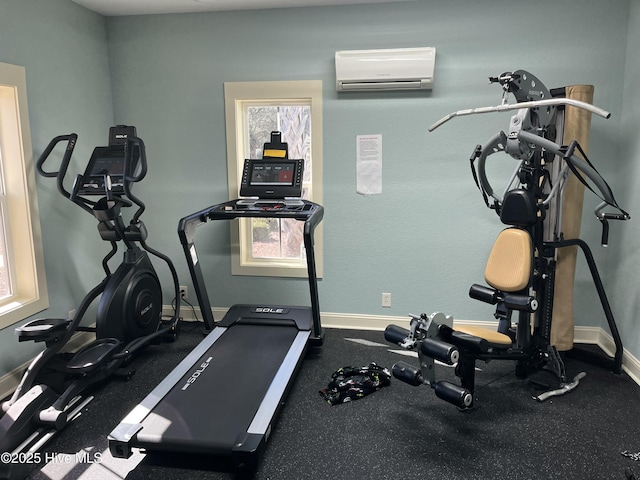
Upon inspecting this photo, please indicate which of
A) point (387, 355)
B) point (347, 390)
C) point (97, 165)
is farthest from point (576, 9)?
point (97, 165)

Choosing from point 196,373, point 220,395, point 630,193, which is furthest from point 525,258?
point 196,373

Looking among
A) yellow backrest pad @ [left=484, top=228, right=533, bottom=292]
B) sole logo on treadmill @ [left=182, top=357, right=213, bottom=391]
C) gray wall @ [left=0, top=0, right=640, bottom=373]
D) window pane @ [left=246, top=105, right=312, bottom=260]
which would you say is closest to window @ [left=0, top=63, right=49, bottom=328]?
gray wall @ [left=0, top=0, right=640, bottom=373]

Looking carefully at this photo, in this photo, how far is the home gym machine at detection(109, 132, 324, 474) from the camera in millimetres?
2223

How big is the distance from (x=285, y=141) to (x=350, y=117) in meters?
0.62

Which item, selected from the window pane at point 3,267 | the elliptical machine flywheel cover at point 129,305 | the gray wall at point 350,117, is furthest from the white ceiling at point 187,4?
the elliptical machine flywheel cover at point 129,305

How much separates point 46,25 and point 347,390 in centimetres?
341

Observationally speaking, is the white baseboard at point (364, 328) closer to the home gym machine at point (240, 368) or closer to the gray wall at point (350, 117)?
the gray wall at point (350, 117)

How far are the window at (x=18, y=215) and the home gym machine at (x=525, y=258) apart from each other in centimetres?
253

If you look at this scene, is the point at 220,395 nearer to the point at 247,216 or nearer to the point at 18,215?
the point at 247,216

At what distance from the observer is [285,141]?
3963 mm

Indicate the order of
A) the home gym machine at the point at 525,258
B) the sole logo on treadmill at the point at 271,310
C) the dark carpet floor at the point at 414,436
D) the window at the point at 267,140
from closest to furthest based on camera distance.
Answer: the dark carpet floor at the point at 414,436 < the home gym machine at the point at 525,258 < the sole logo on treadmill at the point at 271,310 < the window at the point at 267,140

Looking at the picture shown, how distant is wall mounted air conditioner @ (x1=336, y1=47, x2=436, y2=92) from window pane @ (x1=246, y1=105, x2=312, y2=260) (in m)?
0.52

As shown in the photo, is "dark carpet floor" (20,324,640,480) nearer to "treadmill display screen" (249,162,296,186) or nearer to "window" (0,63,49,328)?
"window" (0,63,49,328)

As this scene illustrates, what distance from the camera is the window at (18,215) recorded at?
3066mm
